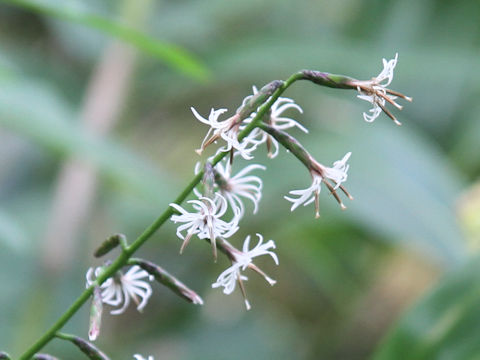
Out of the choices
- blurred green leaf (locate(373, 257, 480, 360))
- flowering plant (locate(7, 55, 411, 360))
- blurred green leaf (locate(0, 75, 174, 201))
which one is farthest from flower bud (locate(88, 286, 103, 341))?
blurred green leaf (locate(0, 75, 174, 201))

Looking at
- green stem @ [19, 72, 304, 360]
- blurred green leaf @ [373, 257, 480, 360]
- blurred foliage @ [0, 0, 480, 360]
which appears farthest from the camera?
blurred foliage @ [0, 0, 480, 360]

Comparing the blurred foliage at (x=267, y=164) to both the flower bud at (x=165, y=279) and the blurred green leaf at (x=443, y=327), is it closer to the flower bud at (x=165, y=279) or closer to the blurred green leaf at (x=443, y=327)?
the blurred green leaf at (x=443, y=327)

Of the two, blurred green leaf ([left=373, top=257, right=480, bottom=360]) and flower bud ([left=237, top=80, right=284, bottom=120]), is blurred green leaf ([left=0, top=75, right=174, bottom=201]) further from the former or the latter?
flower bud ([left=237, top=80, right=284, bottom=120])

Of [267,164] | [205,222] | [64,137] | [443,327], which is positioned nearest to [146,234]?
[205,222]

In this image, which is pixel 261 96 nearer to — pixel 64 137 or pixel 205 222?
pixel 205 222

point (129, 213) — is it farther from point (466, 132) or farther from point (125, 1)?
point (466, 132)

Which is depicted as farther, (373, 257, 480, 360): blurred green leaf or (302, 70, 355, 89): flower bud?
(373, 257, 480, 360): blurred green leaf

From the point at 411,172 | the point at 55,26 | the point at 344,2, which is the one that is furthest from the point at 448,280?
the point at 344,2
